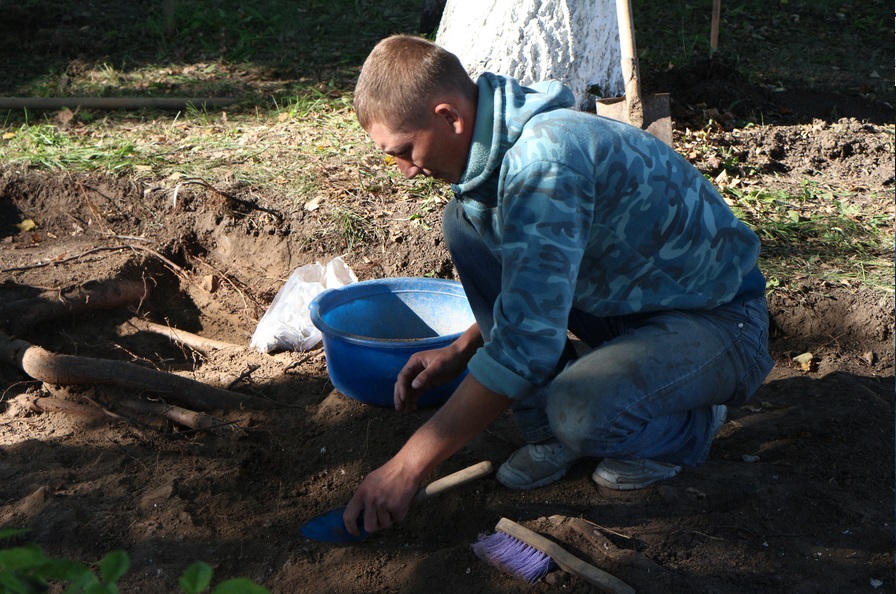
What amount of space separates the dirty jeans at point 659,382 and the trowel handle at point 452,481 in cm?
22

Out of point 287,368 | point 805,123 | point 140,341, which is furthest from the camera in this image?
point 805,123

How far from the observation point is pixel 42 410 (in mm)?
2980

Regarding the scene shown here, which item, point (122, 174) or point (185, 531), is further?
point (122, 174)

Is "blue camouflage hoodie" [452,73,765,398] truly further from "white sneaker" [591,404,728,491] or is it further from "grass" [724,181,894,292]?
"grass" [724,181,894,292]

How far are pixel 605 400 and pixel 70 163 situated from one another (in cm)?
332

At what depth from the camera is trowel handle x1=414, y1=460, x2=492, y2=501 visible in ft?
6.93

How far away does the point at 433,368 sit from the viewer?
2.46 meters

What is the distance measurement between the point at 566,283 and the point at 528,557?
0.69m

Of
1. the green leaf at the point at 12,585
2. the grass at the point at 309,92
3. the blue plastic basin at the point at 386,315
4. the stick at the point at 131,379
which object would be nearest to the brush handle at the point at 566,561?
the blue plastic basin at the point at 386,315

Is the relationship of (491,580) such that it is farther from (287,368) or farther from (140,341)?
(140,341)

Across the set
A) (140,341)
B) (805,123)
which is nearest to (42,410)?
(140,341)

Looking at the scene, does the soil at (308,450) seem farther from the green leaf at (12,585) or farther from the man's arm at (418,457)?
the green leaf at (12,585)

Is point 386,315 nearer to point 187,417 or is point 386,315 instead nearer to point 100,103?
point 187,417

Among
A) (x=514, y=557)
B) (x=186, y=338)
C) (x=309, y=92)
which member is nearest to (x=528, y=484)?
(x=514, y=557)
